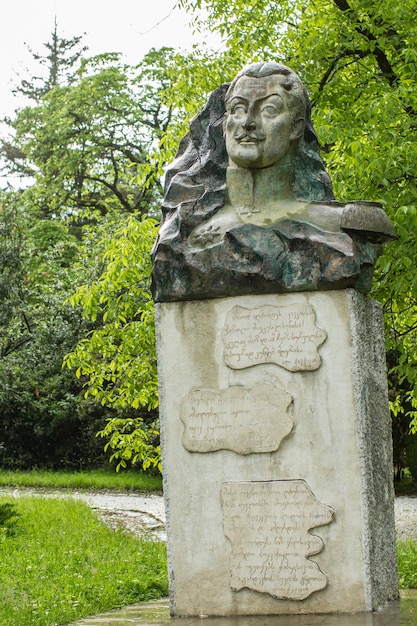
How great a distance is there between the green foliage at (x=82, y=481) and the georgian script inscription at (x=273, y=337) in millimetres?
14150

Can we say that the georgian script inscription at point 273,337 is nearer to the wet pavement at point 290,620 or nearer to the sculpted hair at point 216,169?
the sculpted hair at point 216,169

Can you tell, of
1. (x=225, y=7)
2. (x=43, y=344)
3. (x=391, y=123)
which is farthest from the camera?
(x=43, y=344)

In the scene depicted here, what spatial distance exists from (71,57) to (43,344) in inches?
809

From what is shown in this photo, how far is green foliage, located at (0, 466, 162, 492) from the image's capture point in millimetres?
19609

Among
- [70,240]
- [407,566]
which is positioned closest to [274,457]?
[407,566]

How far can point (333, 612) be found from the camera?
213 inches

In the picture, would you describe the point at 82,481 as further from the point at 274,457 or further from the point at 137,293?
the point at 274,457

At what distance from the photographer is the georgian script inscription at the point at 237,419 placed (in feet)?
18.3

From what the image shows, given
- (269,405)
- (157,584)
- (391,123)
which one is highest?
(391,123)

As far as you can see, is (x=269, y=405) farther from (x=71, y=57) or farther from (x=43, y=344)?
(x=71, y=57)

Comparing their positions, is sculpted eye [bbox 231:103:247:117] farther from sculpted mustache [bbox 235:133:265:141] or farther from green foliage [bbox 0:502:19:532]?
green foliage [bbox 0:502:19:532]

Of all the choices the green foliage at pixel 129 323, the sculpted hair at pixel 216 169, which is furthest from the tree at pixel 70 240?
the sculpted hair at pixel 216 169

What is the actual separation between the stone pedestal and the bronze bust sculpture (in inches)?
4.7

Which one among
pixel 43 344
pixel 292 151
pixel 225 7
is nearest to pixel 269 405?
pixel 292 151
